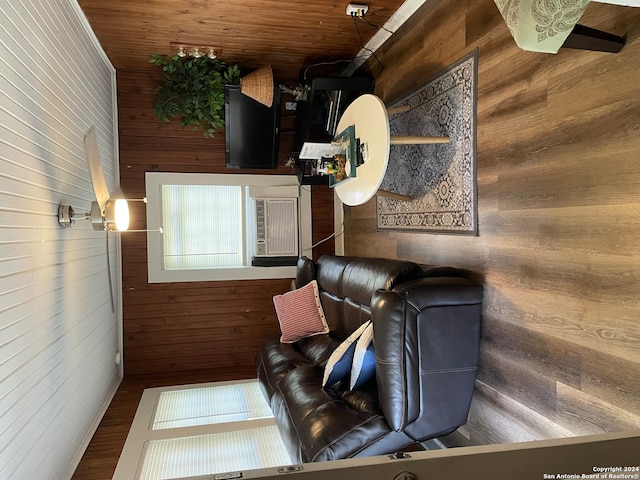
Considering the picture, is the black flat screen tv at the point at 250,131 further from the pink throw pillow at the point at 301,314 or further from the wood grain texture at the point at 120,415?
the wood grain texture at the point at 120,415

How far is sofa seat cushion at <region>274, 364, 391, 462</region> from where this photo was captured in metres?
1.97

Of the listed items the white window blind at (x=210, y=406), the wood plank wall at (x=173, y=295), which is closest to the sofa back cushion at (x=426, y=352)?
the white window blind at (x=210, y=406)

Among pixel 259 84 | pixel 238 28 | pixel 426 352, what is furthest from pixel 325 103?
pixel 426 352

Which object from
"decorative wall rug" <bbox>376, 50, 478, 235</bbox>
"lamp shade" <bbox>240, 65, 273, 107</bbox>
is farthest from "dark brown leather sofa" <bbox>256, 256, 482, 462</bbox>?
"lamp shade" <bbox>240, 65, 273, 107</bbox>

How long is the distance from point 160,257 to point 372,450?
300cm

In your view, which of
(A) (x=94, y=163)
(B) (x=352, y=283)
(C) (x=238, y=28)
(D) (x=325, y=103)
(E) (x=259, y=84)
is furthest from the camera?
(D) (x=325, y=103)

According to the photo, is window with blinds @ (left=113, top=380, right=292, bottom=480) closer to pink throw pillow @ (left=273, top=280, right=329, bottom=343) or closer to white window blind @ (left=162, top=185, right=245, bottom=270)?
pink throw pillow @ (left=273, top=280, right=329, bottom=343)

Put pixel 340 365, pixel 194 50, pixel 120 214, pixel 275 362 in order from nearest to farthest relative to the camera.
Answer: pixel 340 365 < pixel 120 214 < pixel 275 362 < pixel 194 50

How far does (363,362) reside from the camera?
2271mm

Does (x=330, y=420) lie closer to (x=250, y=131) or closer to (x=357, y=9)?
(x=357, y=9)

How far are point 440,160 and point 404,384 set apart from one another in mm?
1376

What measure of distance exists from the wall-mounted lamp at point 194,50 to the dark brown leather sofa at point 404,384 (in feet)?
8.10

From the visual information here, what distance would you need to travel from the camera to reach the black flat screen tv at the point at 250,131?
4156mm

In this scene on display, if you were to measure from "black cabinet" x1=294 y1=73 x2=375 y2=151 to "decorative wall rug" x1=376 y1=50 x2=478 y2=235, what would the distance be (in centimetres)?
53
